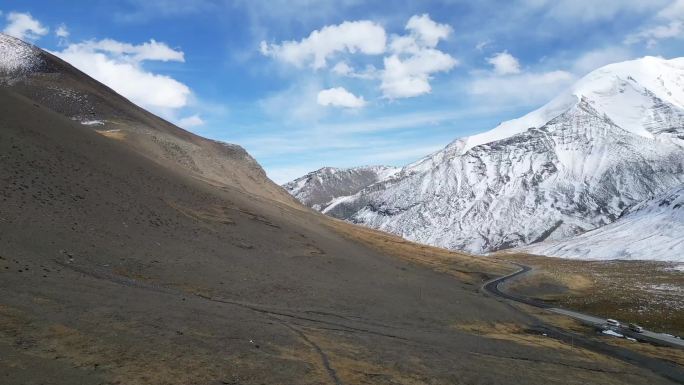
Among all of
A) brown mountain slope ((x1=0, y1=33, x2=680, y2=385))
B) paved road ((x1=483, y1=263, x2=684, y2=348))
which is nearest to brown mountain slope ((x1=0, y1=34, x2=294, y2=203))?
brown mountain slope ((x1=0, y1=33, x2=680, y2=385))

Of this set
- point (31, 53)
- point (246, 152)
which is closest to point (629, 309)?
point (246, 152)

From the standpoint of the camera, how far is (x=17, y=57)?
144 meters

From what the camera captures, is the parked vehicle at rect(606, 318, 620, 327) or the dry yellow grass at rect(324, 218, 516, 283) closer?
the parked vehicle at rect(606, 318, 620, 327)

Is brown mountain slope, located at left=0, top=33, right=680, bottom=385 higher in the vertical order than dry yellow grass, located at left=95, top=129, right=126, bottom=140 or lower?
lower

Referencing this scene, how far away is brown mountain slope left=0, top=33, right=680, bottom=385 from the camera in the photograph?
22.3 meters

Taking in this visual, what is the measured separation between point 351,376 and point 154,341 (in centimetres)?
1014

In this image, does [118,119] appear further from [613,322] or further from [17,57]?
[613,322]

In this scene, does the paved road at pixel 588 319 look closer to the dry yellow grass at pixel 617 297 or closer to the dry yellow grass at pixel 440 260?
the dry yellow grass at pixel 617 297

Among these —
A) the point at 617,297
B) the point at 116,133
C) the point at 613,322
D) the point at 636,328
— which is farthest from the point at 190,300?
the point at 116,133

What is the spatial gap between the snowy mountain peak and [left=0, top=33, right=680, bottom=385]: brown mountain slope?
303 feet

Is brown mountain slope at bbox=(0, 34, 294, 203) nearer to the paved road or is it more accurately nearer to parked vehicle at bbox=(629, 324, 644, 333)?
the paved road

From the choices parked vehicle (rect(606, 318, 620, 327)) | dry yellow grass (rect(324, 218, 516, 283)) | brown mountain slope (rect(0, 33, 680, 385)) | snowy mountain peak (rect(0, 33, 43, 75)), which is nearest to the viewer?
brown mountain slope (rect(0, 33, 680, 385))

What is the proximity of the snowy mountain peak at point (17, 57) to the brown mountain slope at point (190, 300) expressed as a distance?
92.5 m

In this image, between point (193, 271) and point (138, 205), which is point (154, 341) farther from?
point (138, 205)
